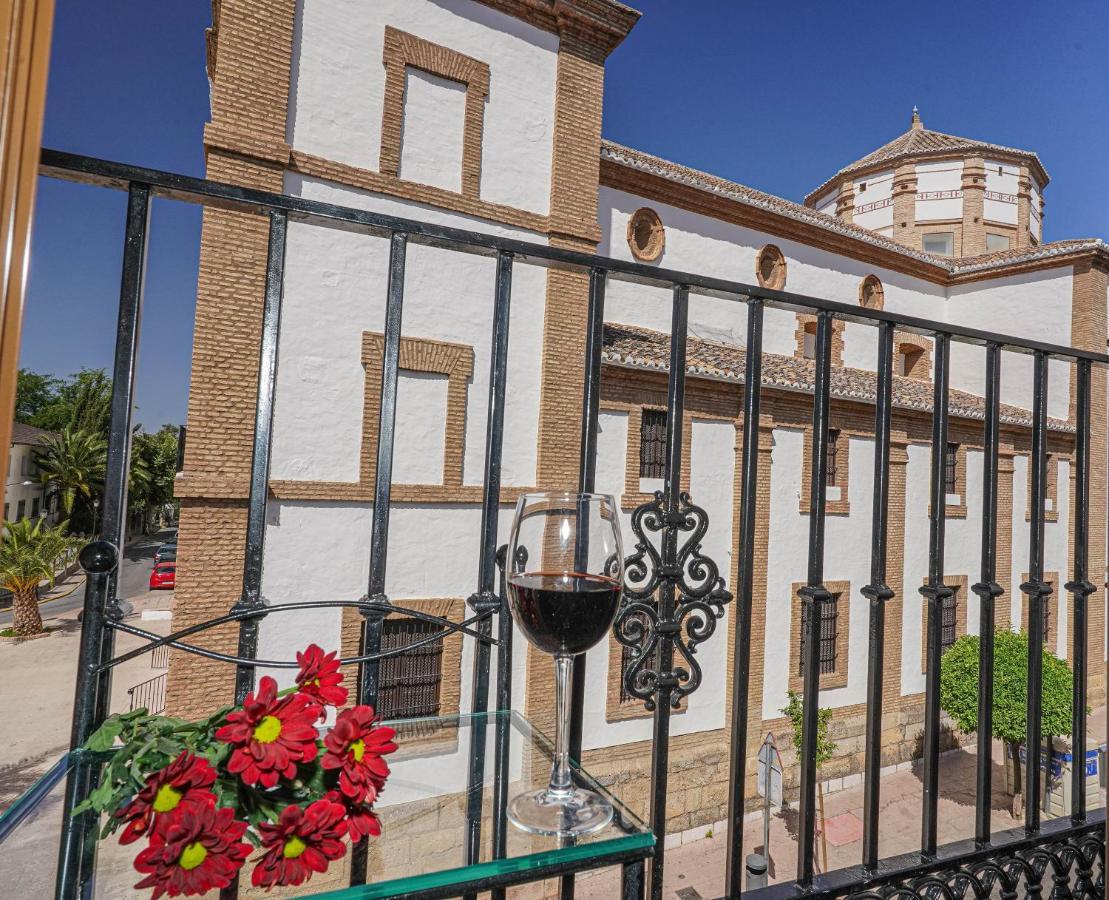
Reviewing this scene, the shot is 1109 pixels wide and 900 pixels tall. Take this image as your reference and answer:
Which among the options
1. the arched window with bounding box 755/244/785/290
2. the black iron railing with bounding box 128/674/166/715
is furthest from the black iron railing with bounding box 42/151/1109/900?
the arched window with bounding box 755/244/785/290

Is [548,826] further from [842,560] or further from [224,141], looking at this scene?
[842,560]

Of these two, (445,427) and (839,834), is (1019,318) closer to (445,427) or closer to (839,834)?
(839,834)

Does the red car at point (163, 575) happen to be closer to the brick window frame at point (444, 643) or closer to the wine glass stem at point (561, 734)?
the brick window frame at point (444, 643)

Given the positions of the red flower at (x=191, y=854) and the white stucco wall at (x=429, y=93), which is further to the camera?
the white stucco wall at (x=429, y=93)

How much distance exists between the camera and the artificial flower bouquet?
1.94ft

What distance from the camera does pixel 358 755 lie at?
0.70 m

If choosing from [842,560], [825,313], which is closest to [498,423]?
[825,313]

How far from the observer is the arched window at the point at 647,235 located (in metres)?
10.8

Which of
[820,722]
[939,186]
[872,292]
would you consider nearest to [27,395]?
[820,722]

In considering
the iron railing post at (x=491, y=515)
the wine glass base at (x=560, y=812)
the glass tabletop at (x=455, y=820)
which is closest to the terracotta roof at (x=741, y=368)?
the iron railing post at (x=491, y=515)

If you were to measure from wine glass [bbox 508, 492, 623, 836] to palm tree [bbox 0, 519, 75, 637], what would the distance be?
2.62m

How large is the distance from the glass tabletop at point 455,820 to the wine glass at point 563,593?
32 millimetres

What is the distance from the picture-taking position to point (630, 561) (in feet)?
3.57

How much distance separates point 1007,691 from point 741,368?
6.34m
